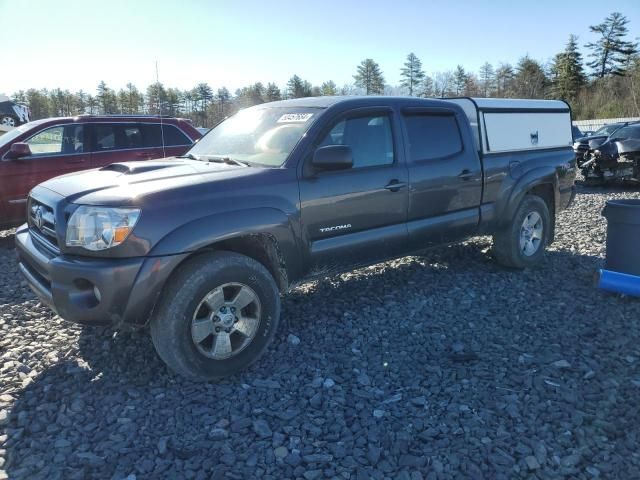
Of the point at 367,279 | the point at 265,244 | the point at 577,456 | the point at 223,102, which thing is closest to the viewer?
the point at 577,456

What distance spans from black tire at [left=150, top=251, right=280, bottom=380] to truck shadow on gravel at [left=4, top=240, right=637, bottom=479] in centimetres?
14

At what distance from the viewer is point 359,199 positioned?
3877 mm

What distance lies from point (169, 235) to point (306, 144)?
4.17ft

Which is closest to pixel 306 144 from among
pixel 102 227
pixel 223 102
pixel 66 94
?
pixel 102 227

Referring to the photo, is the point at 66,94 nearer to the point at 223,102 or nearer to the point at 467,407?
the point at 223,102

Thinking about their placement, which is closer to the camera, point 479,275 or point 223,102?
point 479,275

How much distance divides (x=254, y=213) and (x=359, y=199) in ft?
3.22

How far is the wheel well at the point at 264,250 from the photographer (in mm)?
3408

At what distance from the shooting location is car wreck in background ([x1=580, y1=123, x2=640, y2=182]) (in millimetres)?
11469

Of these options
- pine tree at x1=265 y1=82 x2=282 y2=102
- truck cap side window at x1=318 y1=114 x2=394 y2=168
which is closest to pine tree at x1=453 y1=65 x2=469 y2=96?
pine tree at x1=265 y1=82 x2=282 y2=102

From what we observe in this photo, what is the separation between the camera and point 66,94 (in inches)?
2936

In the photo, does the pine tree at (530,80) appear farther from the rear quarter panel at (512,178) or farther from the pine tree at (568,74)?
the rear quarter panel at (512,178)

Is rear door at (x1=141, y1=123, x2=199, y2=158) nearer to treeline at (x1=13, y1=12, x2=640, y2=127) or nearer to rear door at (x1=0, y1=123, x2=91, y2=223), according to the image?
rear door at (x1=0, y1=123, x2=91, y2=223)

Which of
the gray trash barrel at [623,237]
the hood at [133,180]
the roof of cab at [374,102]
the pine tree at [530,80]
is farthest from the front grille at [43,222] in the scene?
the pine tree at [530,80]
